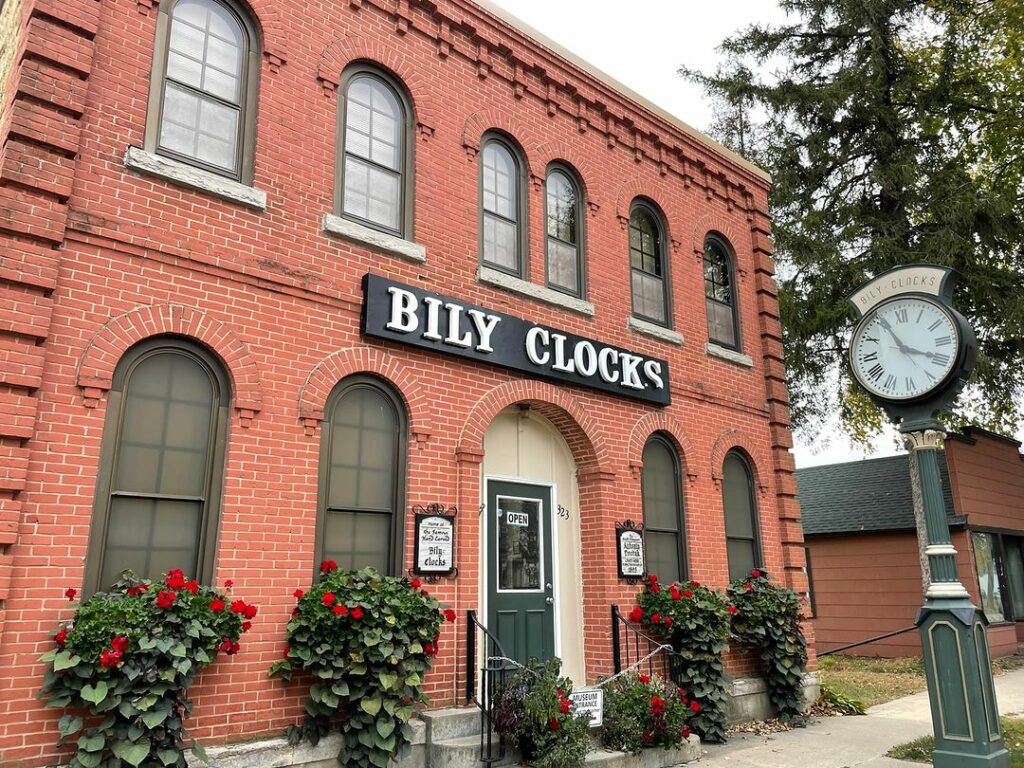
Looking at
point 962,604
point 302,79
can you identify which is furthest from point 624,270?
point 962,604

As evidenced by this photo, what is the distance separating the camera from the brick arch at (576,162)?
9.46 meters

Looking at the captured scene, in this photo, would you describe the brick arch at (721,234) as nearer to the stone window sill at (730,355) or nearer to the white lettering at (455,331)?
the stone window sill at (730,355)

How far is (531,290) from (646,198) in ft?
10.1

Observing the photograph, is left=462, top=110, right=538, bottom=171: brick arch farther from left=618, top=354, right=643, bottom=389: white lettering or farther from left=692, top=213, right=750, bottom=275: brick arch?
left=692, top=213, right=750, bottom=275: brick arch

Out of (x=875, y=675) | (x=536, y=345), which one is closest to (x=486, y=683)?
(x=536, y=345)

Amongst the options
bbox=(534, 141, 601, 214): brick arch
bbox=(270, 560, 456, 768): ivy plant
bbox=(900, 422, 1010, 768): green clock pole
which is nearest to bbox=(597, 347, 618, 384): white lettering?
bbox=(534, 141, 601, 214): brick arch

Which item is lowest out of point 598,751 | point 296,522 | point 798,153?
point 598,751

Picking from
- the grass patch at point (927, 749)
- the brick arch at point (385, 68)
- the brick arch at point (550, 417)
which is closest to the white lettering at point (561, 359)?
the brick arch at point (550, 417)

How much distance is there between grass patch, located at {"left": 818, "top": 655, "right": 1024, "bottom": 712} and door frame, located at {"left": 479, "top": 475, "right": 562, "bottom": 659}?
Result: 187 inches

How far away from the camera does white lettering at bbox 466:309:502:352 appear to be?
789 centimetres

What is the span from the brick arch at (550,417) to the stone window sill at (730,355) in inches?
111

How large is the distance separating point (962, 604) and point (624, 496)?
12.1 ft

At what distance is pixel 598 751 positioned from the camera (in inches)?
268

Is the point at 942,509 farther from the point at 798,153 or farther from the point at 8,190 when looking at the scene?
the point at 798,153
